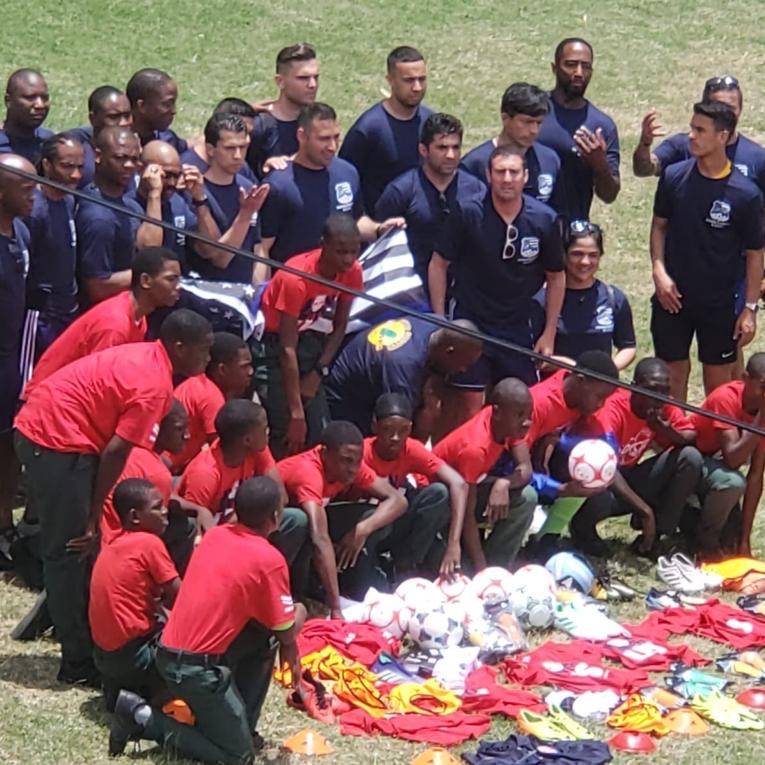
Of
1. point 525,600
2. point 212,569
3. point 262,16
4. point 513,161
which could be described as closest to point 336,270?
point 513,161

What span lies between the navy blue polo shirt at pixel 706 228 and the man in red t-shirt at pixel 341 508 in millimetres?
2999

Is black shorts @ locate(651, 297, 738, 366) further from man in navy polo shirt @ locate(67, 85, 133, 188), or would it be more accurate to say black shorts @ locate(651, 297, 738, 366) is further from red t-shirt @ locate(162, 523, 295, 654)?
red t-shirt @ locate(162, 523, 295, 654)

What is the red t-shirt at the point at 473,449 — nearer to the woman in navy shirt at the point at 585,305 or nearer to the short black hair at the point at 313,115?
the woman in navy shirt at the point at 585,305

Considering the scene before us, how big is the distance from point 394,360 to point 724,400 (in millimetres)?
1941

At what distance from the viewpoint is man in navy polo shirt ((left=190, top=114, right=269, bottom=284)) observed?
10.1 meters

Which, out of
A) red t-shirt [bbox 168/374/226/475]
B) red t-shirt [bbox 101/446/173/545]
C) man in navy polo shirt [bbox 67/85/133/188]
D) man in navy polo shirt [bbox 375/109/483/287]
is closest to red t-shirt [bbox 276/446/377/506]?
red t-shirt [bbox 168/374/226/475]

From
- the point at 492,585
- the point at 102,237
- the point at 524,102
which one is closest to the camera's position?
the point at 492,585

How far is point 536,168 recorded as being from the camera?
444 inches

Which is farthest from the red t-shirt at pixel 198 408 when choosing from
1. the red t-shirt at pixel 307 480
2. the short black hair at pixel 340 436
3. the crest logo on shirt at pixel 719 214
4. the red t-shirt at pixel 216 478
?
the crest logo on shirt at pixel 719 214

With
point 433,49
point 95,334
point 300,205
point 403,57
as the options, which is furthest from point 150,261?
point 433,49

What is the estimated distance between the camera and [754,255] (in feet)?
37.5

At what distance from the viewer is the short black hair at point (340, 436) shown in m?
9.16

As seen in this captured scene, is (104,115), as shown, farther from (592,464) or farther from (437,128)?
(592,464)

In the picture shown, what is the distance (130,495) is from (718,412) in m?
3.84
